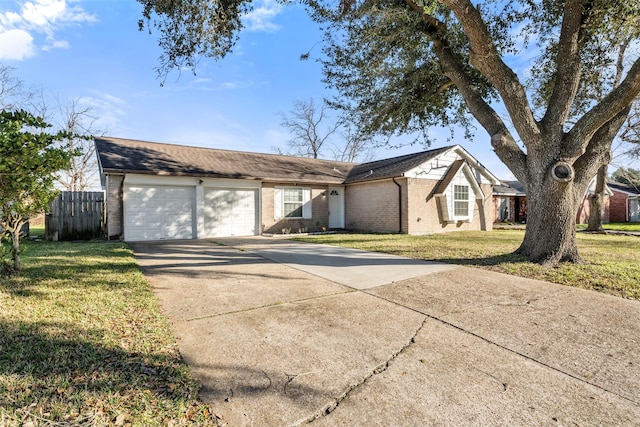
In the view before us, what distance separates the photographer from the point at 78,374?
2.43 meters

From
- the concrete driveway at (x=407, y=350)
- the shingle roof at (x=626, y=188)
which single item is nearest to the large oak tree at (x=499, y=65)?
the concrete driveway at (x=407, y=350)

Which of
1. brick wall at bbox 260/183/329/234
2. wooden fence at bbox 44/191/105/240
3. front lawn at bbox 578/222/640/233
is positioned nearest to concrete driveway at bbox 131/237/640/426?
brick wall at bbox 260/183/329/234

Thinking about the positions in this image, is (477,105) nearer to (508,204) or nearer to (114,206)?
(114,206)

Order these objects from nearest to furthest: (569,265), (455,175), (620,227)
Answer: (569,265)
(455,175)
(620,227)

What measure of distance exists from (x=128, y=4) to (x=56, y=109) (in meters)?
26.7

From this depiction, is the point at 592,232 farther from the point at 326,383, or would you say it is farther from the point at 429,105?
the point at 326,383

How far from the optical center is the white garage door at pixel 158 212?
39.6ft

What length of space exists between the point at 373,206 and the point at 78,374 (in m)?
14.6

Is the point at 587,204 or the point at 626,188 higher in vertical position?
the point at 626,188

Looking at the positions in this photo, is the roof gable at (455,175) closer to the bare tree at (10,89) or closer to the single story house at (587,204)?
the single story house at (587,204)

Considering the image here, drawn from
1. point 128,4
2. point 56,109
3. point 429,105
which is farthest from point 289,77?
point 56,109

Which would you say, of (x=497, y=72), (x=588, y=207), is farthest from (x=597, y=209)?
(x=497, y=72)

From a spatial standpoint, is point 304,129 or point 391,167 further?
point 304,129

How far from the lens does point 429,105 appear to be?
1061 centimetres
